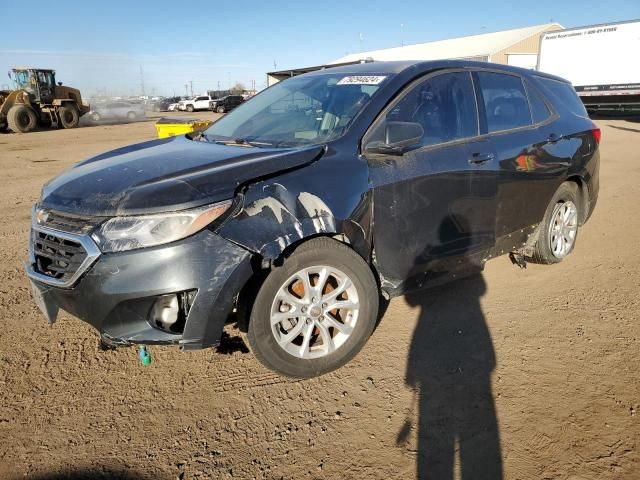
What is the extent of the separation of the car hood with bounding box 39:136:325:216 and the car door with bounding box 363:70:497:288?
1.77 feet

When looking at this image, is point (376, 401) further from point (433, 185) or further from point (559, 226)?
point (559, 226)

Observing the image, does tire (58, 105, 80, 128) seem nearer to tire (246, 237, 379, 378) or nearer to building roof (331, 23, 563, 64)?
building roof (331, 23, 563, 64)

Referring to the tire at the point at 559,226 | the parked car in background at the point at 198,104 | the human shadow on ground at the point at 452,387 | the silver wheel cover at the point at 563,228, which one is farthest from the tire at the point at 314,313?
the parked car in background at the point at 198,104

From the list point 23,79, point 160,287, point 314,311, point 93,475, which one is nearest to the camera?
point 93,475

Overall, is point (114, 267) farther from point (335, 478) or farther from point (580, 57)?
point (580, 57)

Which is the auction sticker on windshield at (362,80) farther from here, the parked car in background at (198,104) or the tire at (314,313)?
the parked car in background at (198,104)

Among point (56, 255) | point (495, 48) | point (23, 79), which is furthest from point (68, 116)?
point (495, 48)

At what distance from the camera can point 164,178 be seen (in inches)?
100

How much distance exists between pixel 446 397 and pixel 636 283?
8.31ft

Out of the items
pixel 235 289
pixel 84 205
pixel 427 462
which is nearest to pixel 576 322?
pixel 427 462

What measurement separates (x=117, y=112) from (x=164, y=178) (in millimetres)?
37337

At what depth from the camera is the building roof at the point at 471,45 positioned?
4103 centimetres

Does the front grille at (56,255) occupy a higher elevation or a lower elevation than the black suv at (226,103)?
lower

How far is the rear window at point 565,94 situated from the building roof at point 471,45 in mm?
35584
